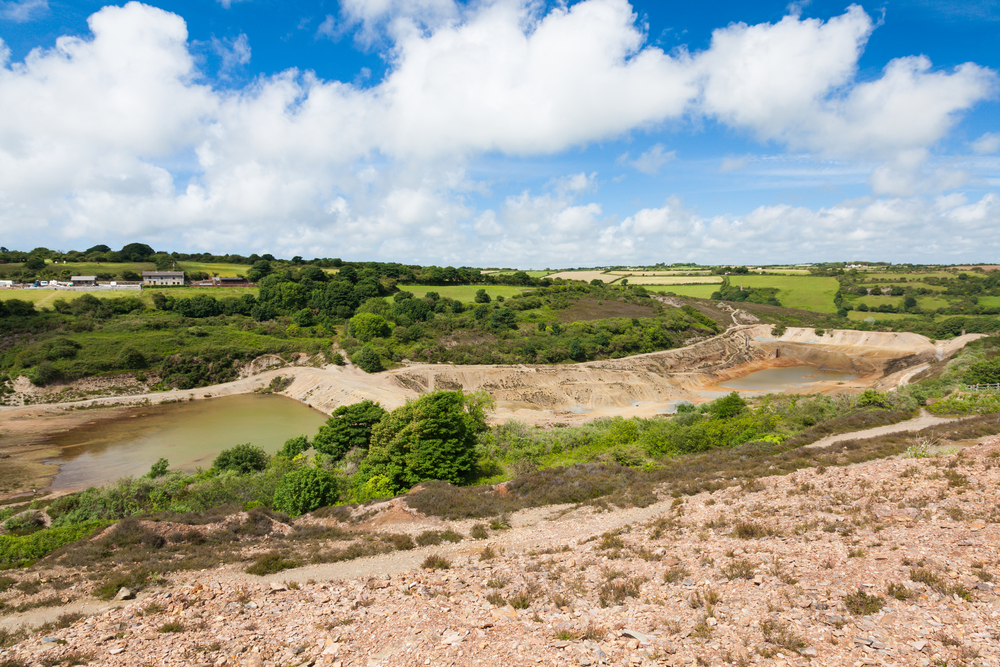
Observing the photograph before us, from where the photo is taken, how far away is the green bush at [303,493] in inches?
719

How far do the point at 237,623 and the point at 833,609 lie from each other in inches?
443

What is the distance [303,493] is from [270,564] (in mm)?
6333

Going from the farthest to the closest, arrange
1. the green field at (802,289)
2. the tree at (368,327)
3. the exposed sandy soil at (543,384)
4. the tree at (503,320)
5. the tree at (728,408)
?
the green field at (802,289)
the tree at (503,320)
the tree at (368,327)
the exposed sandy soil at (543,384)
the tree at (728,408)

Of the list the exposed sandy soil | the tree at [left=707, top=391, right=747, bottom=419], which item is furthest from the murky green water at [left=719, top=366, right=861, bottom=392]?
the tree at [left=707, top=391, right=747, bottom=419]

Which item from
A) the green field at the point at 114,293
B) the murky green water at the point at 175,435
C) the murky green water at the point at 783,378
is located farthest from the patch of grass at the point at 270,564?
the green field at the point at 114,293

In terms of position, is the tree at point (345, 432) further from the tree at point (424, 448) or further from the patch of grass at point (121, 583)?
the patch of grass at point (121, 583)

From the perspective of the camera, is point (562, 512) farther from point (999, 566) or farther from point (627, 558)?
point (999, 566)

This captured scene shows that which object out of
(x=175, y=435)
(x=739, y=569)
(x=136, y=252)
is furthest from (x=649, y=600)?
(x=136, y=252)

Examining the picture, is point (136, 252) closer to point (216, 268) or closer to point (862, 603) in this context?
point (216, 268)

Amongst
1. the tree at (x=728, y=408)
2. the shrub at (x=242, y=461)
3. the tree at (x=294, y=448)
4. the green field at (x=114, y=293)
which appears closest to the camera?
the shrub at (x=242, y=461)

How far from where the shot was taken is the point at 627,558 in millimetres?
11109

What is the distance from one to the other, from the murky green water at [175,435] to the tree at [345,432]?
24.1ft

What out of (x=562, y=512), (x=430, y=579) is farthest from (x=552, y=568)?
(x=562, y=512)

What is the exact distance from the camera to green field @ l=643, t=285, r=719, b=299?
4288 inches
